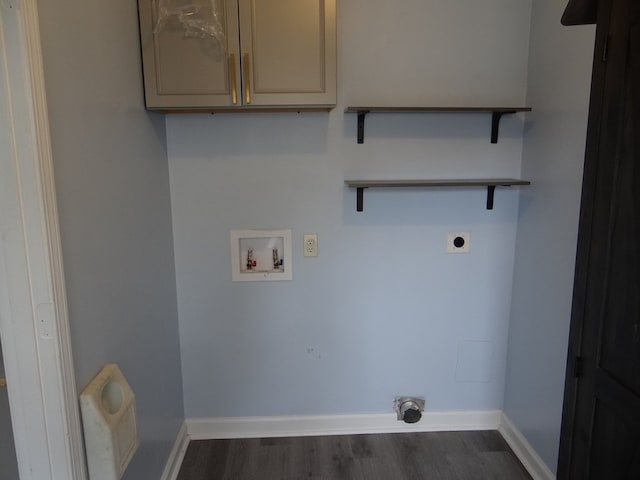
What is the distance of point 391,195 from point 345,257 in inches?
15.4

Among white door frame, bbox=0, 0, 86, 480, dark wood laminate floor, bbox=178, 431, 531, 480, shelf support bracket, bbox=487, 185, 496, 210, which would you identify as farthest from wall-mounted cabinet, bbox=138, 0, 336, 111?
dark wood laminate floor, bbox=178, 431, 531, 480

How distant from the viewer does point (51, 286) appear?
42.7 inches

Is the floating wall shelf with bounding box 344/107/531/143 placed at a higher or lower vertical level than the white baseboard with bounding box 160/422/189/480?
higher

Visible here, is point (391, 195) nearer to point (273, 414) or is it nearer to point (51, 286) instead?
point (273, 414)

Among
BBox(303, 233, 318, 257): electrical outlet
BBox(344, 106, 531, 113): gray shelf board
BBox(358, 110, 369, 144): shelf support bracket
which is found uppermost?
BBox(344, 106, 531, 113): gray shelf board

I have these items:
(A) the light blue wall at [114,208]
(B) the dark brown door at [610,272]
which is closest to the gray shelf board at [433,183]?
(B) the dark brown door at [610,272]

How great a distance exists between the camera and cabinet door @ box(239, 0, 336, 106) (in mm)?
1783

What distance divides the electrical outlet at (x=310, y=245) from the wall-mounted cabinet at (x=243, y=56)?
2.20ft

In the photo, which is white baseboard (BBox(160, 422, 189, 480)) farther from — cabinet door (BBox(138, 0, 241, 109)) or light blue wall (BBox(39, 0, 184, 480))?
cabinet door (BBox(138, 0, 241, 109))

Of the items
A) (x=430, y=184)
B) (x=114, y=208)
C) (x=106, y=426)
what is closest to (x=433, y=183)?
(x=430, y=184)

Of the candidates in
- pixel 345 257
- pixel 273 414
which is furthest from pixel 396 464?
pixel 345 257

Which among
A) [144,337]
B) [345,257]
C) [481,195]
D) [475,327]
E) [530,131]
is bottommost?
[475,327]

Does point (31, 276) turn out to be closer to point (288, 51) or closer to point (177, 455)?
point (288, 51)

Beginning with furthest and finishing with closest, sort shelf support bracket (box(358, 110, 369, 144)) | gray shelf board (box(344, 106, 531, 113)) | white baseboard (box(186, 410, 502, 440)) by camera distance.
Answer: white baseboard (box(186, 410, 502, 440)) → shelf support bracket (box(358, 110, 369, 144)) → gray shelf board (box(344, 106, 531, 113))
